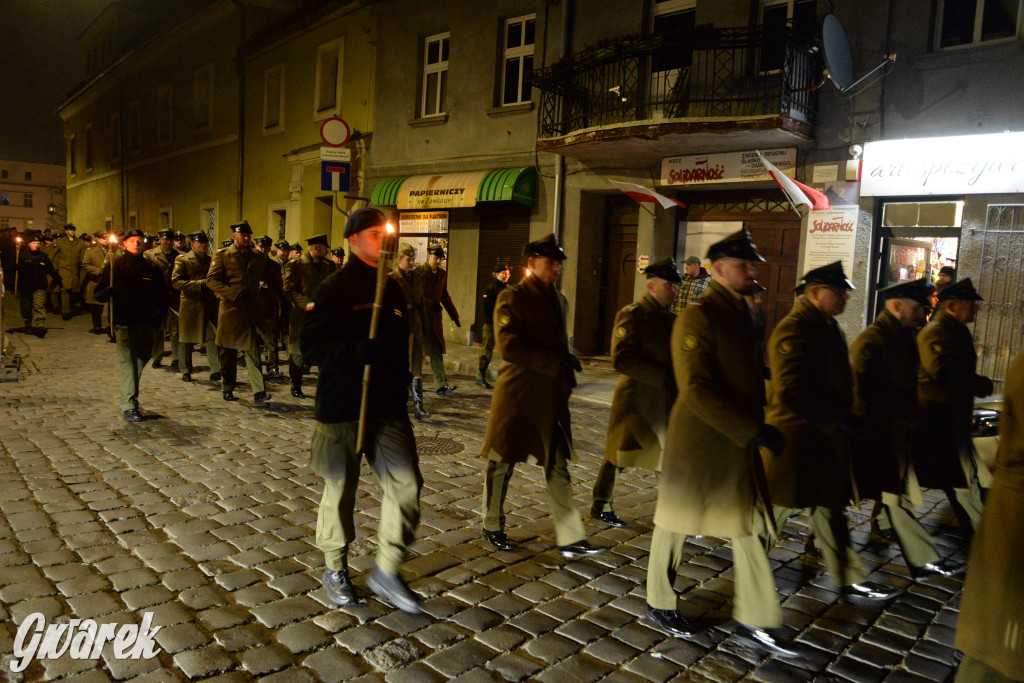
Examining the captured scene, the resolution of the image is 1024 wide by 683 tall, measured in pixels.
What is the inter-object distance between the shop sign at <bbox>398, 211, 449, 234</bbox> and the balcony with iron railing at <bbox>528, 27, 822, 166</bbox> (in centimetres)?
399

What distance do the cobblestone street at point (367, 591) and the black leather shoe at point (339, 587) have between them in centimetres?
5

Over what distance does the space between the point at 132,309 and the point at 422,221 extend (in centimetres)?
1086

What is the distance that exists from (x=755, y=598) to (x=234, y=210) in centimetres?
2488

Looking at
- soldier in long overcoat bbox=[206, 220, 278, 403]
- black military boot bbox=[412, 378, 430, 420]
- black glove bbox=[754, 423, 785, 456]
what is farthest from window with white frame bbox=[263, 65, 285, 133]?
black glove bbox=[754, 423, 785, 456]

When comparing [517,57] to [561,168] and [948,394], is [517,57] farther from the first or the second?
[948,394]

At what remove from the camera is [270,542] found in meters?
4.70

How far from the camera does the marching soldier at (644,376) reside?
16.1ft

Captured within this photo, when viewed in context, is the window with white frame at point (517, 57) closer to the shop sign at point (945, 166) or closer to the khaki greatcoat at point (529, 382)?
the shop sign at point (945, 166)

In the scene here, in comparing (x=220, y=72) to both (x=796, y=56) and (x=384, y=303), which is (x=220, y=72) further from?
(x=384, y=303)

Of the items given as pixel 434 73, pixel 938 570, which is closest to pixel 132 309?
pixel 938 570

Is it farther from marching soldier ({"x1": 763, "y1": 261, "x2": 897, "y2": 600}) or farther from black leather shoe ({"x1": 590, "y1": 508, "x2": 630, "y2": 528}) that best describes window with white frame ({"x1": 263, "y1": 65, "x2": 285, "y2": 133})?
marching soldier ({"x1": 763, "y1": 261, "x2": 897, "y2": 600})

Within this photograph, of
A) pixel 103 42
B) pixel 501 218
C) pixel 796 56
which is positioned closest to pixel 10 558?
pixel 796 56

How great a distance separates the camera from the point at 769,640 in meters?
3.51

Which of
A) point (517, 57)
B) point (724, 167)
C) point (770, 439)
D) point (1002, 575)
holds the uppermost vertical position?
point (517, 57)
